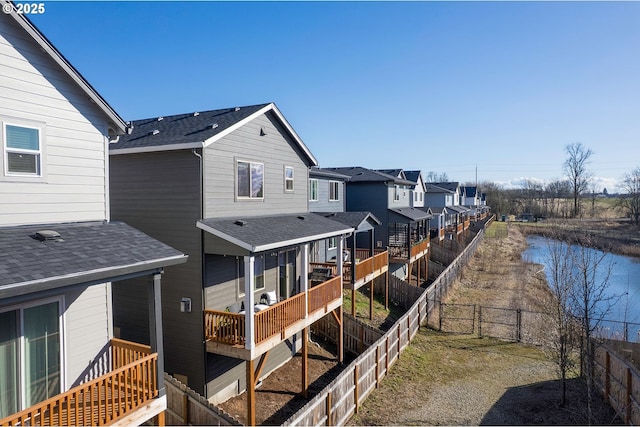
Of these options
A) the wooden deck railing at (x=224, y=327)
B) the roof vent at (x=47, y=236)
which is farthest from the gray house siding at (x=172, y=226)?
the roof vent at (x=47, y=236)

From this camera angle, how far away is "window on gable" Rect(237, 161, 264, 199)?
1295cm

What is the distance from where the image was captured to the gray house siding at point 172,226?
11336 mm

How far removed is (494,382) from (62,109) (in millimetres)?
15053

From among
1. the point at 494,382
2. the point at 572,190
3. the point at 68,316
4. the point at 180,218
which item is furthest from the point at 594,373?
the point at 572,190

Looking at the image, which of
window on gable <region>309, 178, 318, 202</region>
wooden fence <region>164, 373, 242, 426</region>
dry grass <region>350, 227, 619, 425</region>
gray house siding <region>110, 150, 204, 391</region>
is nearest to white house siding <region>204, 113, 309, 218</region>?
gray house siding <region>110, 150, 204, 391</region>

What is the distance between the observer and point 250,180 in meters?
13.3

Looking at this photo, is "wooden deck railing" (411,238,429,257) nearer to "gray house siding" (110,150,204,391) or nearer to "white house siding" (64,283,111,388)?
"gray house siding" (110,150,204,391)

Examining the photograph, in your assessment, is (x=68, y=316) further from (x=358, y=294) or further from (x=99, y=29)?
(x=358, y=294)

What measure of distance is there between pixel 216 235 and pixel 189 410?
4347mm

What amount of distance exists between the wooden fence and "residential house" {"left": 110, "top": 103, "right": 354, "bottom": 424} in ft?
5.17

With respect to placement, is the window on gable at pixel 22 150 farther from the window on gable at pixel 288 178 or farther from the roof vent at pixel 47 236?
the window on gable at pixel 288 178

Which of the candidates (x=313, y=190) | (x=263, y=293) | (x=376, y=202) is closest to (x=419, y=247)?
(x=376, y=202)

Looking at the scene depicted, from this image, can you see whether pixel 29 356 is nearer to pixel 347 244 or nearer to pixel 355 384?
pixel 355 384

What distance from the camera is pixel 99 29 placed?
11375 millimetres
